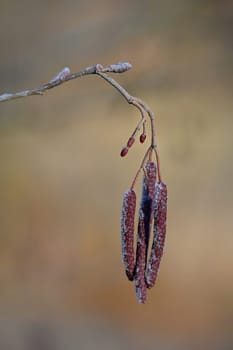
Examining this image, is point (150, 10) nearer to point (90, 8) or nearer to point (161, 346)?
point (90, 8)

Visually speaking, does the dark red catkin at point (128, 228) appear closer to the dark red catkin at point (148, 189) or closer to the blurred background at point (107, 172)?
the dark red catkin at point (148, 189)

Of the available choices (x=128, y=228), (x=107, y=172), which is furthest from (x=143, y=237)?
(x=107, y=172)

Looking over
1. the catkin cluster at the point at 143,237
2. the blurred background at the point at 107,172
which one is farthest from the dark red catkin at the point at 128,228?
the blurred background at the point at 107,172

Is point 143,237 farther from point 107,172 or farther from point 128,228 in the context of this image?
point 107,172

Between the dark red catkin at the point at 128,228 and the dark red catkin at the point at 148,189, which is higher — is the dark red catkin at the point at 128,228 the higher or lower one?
the lower one

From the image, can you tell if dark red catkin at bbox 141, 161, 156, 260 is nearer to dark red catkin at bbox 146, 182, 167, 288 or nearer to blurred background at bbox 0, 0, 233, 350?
dark red catkin at bbox 146, 182, 167, 288

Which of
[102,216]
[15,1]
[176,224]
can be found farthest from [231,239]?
[15,1]

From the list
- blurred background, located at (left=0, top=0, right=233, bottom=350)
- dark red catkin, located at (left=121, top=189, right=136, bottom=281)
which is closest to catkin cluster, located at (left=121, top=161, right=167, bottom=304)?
dark red catkin, located at (left=121, top=189, right=136, bottom=281)
